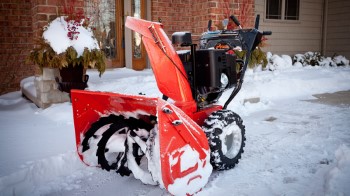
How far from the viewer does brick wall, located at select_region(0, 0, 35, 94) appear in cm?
712

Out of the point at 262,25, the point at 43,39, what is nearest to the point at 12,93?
the point at 43,39

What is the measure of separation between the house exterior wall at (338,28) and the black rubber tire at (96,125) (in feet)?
37.1

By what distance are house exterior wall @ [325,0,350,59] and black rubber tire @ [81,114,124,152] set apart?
11.3 meters

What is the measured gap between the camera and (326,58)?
11047 millimetres

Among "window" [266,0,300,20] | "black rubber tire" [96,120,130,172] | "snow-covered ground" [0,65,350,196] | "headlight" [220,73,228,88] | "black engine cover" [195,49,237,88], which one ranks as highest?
"window" [266,0,300,20]

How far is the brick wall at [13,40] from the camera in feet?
23.4

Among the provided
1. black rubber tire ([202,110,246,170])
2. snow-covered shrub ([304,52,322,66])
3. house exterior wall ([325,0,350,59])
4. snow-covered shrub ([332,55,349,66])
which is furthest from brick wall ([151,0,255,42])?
house exterior wall ([325,0,350,59])

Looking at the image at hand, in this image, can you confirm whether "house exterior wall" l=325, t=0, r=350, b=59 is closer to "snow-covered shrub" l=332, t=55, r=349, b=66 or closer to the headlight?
"snow-covered shrub" l=332, t=55, r=349, b=66

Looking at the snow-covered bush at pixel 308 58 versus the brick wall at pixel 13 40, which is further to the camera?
the snow-covered bush at pixel 308 58

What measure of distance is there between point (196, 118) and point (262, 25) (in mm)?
8158

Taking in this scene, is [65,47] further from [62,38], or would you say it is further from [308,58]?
[308,58]

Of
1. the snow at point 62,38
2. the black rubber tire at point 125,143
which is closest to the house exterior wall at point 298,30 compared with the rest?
the snow at point 62,38

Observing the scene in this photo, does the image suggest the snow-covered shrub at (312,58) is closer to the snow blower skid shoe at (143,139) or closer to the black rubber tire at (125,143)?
the snow blower skid shoe at (143,139)

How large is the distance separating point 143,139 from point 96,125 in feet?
1.60
